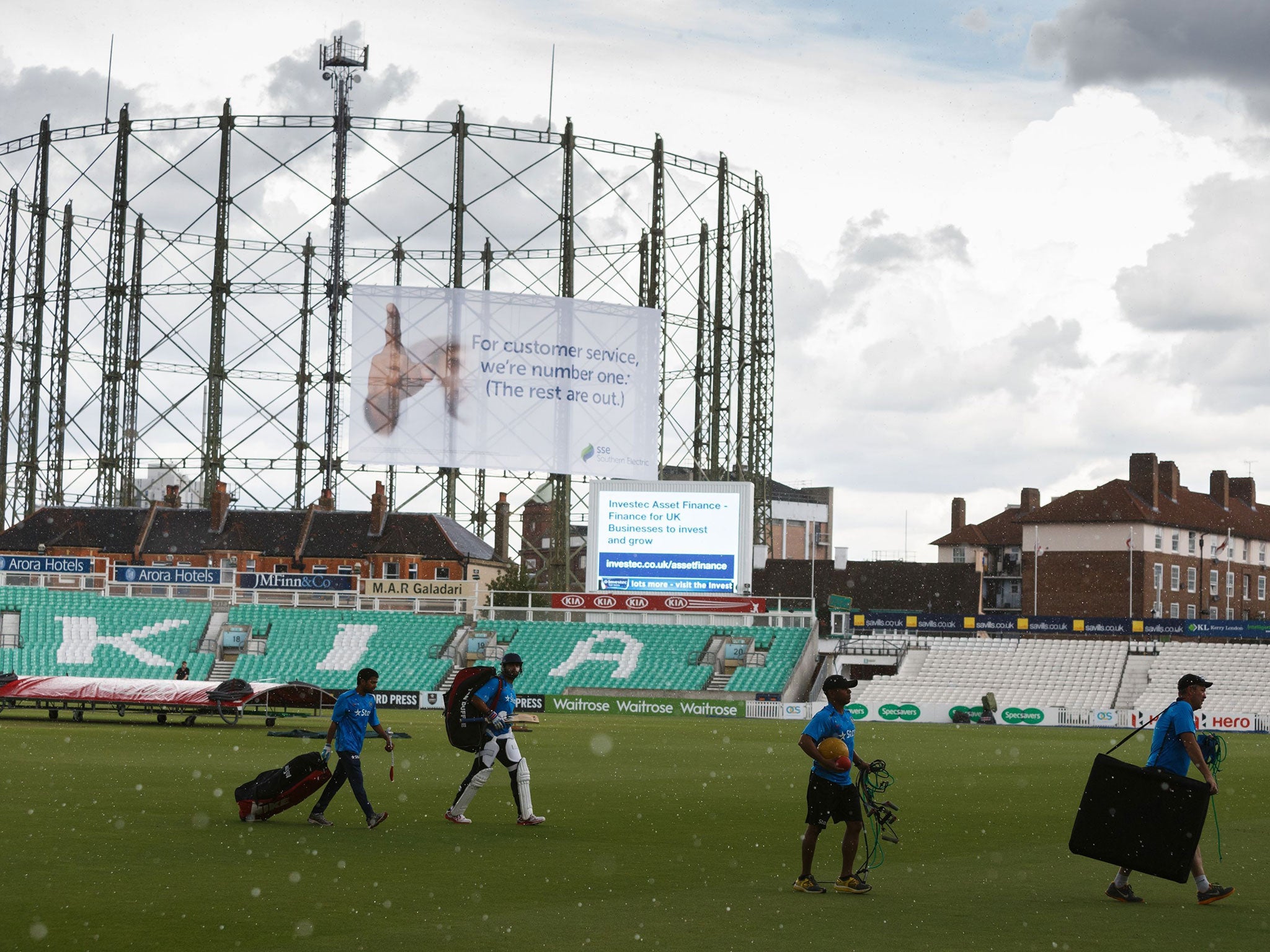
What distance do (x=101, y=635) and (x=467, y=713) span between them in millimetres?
51959

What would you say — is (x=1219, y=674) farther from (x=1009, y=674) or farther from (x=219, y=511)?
(x=219, y=511)

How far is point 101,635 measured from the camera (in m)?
64.1

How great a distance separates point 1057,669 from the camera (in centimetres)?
6241

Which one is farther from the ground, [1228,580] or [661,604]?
[1228,580]

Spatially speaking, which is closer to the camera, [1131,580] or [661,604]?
[661,604]

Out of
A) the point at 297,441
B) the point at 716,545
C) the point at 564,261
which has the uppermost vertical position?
the point at 564,261

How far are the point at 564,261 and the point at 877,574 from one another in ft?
155

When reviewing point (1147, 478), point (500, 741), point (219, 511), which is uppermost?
point (1147, 478)

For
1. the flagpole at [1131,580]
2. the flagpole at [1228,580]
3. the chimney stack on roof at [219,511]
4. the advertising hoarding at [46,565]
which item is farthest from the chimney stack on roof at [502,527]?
the flagpole at [1228,580]

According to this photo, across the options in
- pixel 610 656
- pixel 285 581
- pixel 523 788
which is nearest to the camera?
pixel 523 788

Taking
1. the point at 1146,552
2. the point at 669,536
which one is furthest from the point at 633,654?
the point at 1146,552

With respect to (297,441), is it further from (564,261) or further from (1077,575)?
(1077,575)

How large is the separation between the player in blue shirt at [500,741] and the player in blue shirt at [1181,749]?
6.14 metres

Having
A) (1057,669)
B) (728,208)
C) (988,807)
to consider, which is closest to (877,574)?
(728,208)
